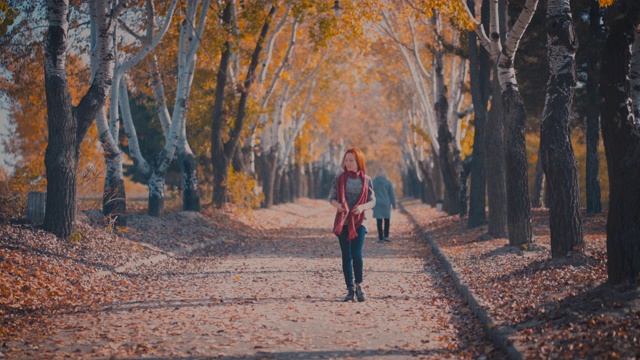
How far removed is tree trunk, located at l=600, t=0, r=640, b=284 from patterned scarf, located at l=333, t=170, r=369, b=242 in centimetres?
348

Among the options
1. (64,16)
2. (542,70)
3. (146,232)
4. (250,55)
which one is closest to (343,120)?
(250,55)

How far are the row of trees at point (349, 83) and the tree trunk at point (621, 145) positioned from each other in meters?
0.02

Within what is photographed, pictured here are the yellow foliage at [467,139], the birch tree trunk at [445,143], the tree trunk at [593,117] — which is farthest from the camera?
the yellow foliage at [467,139]

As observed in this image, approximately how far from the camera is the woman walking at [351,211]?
11367 millimetres

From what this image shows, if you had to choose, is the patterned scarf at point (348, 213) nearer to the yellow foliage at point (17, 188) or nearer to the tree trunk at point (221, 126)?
the yellow foliage at point (17, 188)

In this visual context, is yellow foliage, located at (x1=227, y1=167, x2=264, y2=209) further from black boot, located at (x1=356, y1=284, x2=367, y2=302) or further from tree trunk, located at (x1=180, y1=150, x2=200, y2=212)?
black boot, located at (x1=356, y1=284, x2=367, y2=302)

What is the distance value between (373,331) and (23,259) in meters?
5.94

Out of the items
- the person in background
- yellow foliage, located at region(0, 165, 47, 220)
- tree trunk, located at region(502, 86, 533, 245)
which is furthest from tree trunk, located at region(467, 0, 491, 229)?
yellow foliage, located at region(0, 165, 47, 220)

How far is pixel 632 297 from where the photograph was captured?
830 centimetres

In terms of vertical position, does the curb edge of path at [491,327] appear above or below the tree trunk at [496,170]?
below

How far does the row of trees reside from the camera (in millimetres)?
12195

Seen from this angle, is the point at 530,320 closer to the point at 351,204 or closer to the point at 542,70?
the point at 351,204

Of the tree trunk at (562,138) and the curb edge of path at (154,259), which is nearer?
the tree trunk at (562,138)

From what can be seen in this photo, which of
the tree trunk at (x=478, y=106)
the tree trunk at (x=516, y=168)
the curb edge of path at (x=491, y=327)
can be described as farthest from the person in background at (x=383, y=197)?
the curb edge of path at (x=491, y=327)
